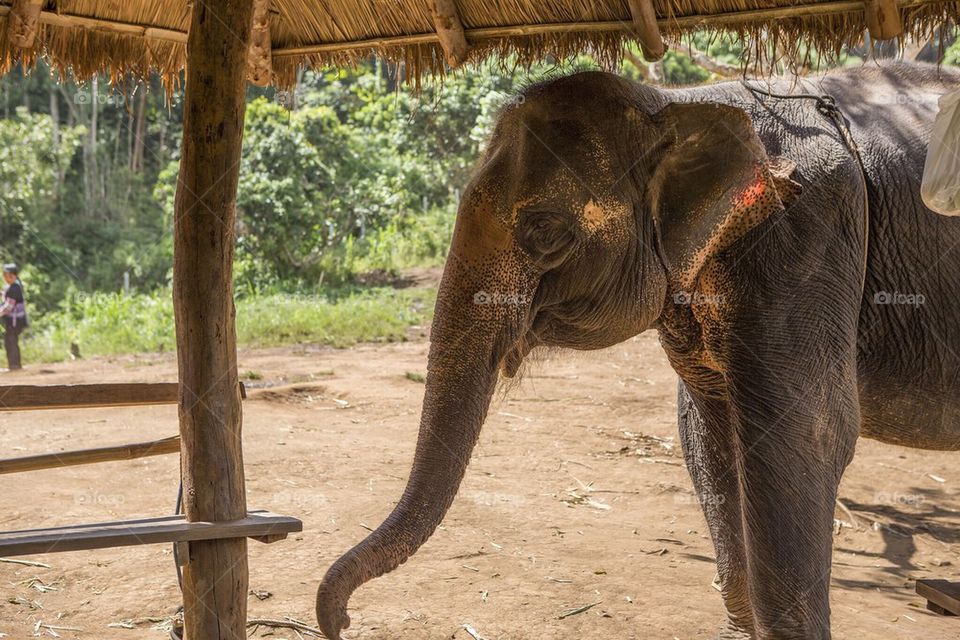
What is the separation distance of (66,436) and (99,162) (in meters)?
18.4

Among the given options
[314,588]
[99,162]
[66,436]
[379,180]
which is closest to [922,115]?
[314,588]

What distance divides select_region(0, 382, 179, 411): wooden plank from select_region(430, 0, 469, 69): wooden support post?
1616mm

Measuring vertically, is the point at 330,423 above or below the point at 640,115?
below

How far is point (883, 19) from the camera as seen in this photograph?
124 inches

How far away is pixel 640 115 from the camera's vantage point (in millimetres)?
3098

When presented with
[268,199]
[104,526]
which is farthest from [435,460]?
[268,199]

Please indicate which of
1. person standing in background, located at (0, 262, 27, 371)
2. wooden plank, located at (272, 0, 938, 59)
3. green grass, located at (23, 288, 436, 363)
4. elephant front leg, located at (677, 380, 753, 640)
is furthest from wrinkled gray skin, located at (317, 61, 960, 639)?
person standing in background, located at (0, 262, 27, 371)

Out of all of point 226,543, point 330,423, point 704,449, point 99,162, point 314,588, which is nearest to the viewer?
point 226,543

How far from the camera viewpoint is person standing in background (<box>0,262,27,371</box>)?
11.2 meters

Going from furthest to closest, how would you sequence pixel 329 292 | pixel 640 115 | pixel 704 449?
pixel 329 292 → pixel 704 449 → pixel 640 115

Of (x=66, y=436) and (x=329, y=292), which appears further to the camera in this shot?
(x=329, y=292)

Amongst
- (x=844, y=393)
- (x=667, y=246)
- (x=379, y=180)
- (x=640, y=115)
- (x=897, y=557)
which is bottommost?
(x=897, y=557)

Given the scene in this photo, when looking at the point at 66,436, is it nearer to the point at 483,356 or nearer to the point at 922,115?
the point at 483,356

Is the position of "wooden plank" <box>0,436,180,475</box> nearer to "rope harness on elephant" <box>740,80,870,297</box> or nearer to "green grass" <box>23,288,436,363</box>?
"rope harness on elephant" <box>740,80,870,297</box>
